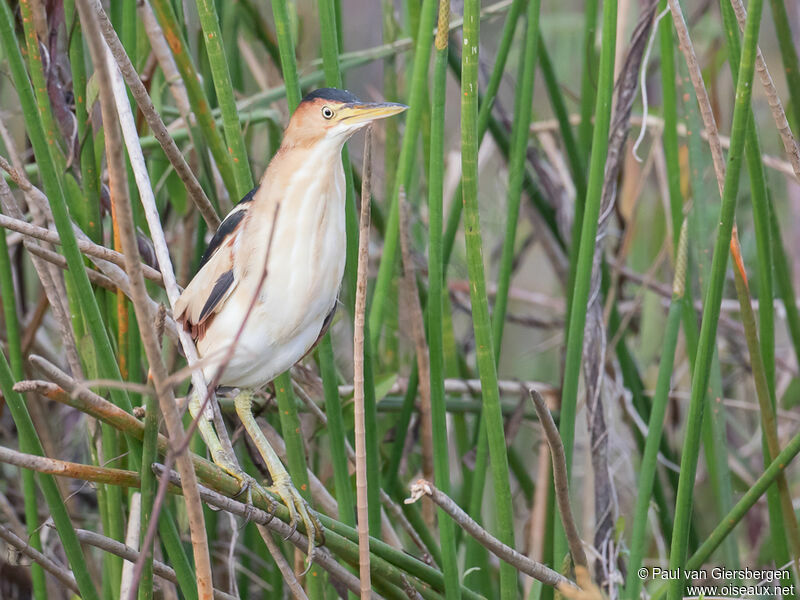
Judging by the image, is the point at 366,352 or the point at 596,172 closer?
the point at 596,172

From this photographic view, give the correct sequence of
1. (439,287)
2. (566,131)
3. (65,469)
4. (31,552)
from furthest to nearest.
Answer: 1. (566,131)
2. (439,287)
3. (31,552)
4. (65,469)

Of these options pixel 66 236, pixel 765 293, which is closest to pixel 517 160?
pixel 765 293

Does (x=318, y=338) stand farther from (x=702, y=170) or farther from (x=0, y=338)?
(x=0, y=338)

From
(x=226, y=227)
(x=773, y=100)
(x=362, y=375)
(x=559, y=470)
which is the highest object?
(x=773, y=100)

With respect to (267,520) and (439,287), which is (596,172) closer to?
(439,287)

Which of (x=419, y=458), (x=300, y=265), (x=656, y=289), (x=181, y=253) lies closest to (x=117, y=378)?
(x=300, y=265)

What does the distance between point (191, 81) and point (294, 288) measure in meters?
0.29

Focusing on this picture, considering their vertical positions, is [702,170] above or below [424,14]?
below

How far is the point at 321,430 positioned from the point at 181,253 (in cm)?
44

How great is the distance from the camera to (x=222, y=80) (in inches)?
38.0

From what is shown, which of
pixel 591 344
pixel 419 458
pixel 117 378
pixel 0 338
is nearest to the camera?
pixel 117 378

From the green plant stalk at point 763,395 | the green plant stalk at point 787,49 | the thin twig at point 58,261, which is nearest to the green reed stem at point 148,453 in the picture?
the thin twig at point 58,261

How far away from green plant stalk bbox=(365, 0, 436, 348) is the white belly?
7 cm

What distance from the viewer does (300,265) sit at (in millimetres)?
1017
